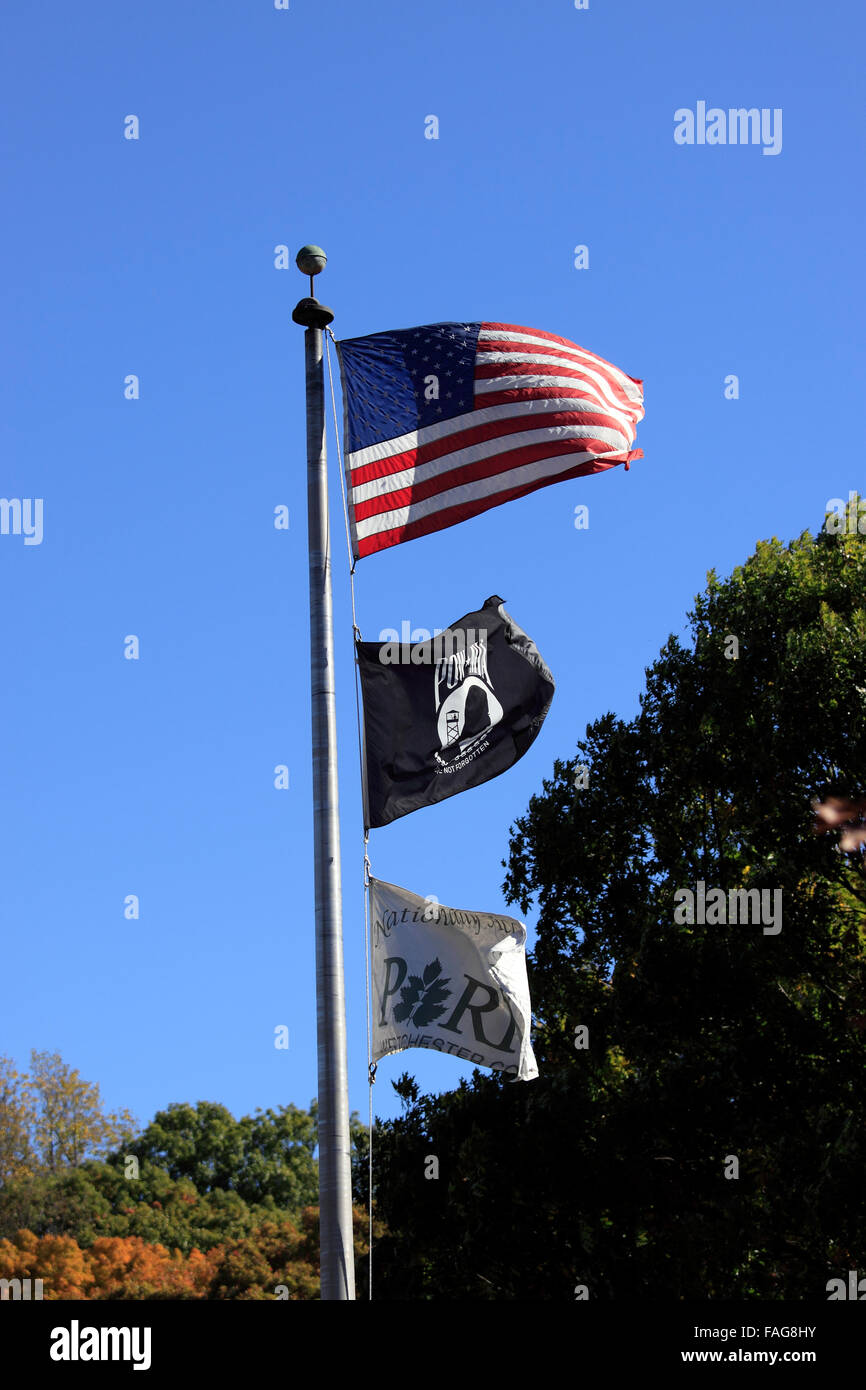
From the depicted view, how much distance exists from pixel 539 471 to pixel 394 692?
2703mm

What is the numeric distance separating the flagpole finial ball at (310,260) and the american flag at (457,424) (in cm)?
78

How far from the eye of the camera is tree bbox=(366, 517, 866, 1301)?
18172 millimetres

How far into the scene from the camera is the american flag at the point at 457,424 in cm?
1187

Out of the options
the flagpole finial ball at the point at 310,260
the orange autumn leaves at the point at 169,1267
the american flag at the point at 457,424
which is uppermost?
the flagpole finial ball at the point at 310,260

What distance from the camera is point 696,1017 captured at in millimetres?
19172

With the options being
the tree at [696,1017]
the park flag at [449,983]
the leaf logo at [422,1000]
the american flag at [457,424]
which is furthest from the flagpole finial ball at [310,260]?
the tree at [696,1017]

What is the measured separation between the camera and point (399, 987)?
10141 millimetres

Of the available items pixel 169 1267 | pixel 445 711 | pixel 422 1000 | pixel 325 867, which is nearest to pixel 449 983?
pixel 422 1000

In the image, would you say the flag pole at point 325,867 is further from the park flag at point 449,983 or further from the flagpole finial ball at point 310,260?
the park flag at point 449,983

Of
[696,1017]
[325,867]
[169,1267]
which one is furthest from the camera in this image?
[169,1267]

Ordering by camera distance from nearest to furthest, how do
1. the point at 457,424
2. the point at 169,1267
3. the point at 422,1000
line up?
the point at 422,1000, the point at 457,424, the point at 169,1267

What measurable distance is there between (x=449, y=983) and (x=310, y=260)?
5.90 m

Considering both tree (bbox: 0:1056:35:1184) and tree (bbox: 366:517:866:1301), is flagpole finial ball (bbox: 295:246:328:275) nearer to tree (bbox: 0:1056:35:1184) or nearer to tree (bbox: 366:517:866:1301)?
tree (bbox: 366:517:866:1301)

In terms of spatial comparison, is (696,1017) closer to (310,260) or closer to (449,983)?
(449,983)
